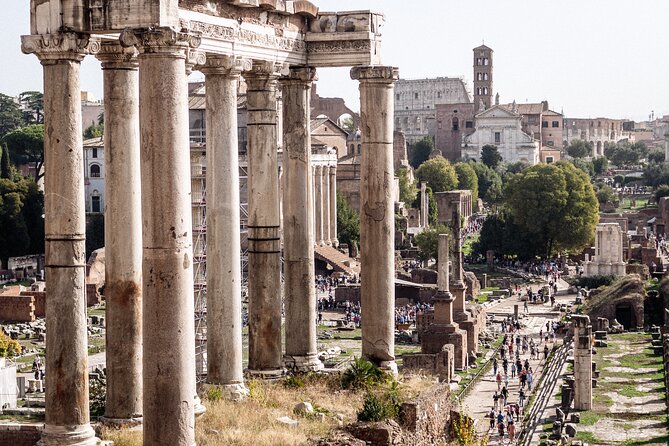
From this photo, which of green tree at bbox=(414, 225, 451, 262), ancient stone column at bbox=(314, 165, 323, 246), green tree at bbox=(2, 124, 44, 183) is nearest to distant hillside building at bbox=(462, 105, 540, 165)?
green tree at bbox=(414, 225, 451, 262)

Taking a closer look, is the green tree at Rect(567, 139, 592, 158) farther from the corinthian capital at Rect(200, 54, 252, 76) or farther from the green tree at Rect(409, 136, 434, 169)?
the corinthian capital at Rect(200, 54, 252, 76)

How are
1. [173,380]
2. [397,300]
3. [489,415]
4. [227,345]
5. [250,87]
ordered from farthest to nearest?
[397,300] < [489,415] < [250,87] < [227,345] < [173,380]

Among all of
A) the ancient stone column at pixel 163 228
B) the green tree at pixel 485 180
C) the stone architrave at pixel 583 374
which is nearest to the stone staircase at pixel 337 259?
the stone architrave at pixel 583 374

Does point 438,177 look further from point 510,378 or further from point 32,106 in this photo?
point 510,378

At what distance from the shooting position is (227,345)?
13.6 metres

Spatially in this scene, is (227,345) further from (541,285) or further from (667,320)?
(541,285)

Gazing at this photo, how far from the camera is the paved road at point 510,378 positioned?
93.6 ft

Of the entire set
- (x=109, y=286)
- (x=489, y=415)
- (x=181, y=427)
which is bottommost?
(x=489, y=415)

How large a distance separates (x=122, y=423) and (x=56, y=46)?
11.9 feet

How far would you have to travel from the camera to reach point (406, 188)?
8819 centimetres

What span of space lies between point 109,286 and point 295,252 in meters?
3.70

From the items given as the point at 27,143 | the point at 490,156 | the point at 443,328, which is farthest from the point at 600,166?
the point at 443,328

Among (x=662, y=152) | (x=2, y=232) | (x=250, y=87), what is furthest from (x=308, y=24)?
(x=662, y=152)

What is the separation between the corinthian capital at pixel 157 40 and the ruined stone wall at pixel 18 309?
1405 inches
